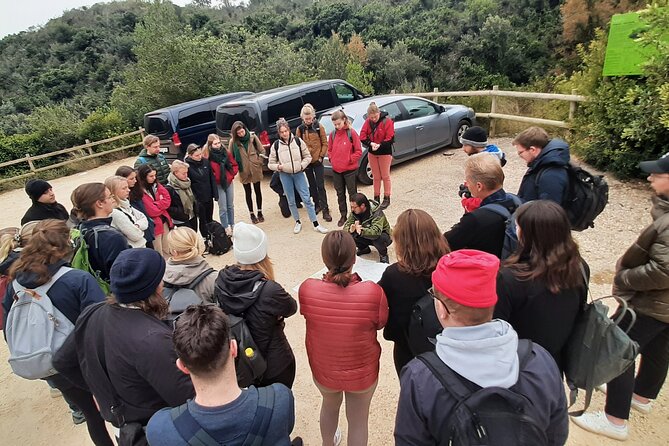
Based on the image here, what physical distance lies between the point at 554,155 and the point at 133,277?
3007 millimetres

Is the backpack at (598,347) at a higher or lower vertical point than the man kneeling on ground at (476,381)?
lower

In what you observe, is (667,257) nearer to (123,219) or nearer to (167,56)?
(123,219)

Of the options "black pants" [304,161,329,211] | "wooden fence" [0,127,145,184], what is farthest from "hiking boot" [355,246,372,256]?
"wooden fence" [0,127,145,184]

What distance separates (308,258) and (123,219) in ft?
7.98

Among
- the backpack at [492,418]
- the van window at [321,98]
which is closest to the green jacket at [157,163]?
the van window at [321,98]

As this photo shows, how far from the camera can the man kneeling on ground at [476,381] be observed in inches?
44.8

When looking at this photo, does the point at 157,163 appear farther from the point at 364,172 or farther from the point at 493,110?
the point at 493,110

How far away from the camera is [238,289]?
2180 millimetres

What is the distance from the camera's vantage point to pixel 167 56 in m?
16.4

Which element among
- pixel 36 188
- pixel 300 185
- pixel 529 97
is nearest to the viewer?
pixel 36 188

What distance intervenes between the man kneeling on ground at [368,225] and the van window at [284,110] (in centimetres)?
412

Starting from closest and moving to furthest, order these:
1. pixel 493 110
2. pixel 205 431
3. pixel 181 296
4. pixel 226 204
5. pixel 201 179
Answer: pixel 205 431 < pixel 181 296 < pixel 201 179 < pixel 226 204 < pixel 493 110

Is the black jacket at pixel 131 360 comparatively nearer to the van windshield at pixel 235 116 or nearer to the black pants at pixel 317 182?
the black pants at pixel 317 182

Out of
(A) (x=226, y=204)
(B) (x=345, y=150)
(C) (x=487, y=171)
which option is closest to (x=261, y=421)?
(C) (x=487, y=171)
